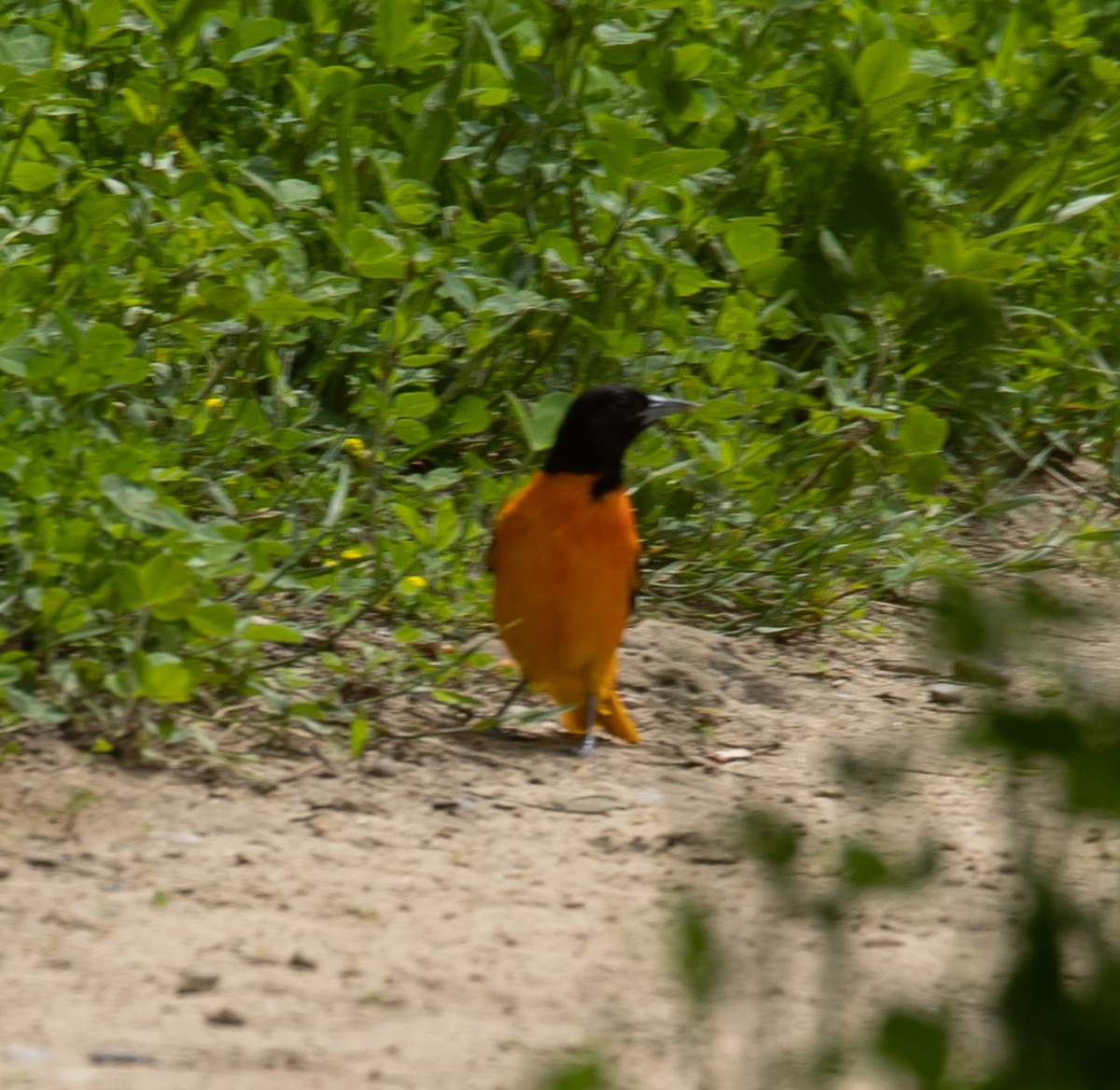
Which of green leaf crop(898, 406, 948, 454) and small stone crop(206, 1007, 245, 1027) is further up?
green leaf crop(898, 406, 948, 454)

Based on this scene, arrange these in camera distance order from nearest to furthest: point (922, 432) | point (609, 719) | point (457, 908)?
point (457, 908) → point (609, 719) → point (922, 432)

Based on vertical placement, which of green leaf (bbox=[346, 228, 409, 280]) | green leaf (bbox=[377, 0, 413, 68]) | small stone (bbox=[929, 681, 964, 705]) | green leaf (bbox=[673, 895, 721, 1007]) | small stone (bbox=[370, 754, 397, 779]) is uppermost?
green leaf (bbox=[377, 0, 413, 68])

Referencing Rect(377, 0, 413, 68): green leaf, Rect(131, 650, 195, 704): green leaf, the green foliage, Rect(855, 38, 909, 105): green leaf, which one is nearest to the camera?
Rect(131, 650, 195, 704): green leaf

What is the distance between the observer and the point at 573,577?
13.4 feet

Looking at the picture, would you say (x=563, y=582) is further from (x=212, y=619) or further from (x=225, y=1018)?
(x=225, y=1018)

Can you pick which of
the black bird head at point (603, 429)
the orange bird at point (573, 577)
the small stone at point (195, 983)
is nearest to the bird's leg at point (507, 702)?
the orange bird at point (573, 577)

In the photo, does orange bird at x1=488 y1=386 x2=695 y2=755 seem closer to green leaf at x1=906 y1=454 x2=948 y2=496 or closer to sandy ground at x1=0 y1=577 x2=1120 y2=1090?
sandy ground at x1=0 y1=577 x2=1120 y2=1090

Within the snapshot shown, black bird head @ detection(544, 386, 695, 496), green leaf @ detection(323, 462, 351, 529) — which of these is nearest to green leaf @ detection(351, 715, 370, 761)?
green leaf @ detection(323, 462, 351, 529)

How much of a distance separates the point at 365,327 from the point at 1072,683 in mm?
3756

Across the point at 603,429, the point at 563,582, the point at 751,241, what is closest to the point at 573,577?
the point at 563,582

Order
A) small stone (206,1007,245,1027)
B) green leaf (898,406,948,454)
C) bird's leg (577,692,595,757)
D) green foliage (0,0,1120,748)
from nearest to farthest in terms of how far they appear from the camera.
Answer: small stone (206,1007,245,1027), green foliage (0,0,1120,748), bird's leg (577,692,595,757), green leaf (898,406,948,454)

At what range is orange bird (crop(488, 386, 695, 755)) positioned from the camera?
4.09 m

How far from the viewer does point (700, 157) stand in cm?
454

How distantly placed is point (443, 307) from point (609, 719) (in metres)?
1.61
